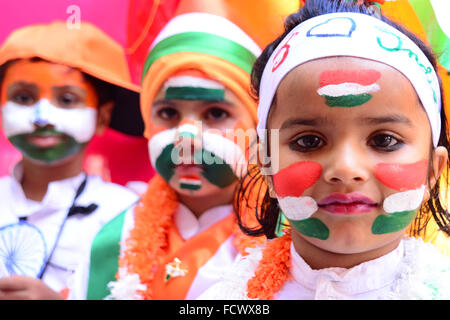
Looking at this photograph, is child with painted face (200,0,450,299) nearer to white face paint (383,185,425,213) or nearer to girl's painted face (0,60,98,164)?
white face paint (383,185,425,213)

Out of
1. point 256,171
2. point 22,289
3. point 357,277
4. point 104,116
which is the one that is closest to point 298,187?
point 357,277

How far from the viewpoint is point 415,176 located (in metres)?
1.15

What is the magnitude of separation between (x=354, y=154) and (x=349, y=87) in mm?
134

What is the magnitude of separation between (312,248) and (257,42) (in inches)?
31.8

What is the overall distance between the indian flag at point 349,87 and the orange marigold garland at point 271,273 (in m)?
0.39

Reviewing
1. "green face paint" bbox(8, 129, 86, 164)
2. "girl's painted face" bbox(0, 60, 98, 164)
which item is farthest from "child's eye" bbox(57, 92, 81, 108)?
"green face paint" bbox(8, 129, 86, 164)

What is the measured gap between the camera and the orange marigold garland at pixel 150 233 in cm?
182

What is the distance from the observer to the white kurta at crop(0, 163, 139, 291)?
6.63ft

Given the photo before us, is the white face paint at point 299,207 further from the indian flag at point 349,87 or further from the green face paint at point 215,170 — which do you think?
the green face paint at point 215,170

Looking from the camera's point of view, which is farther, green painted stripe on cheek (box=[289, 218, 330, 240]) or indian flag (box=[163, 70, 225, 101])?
indian flag (box=[163, 70, 225, 101])

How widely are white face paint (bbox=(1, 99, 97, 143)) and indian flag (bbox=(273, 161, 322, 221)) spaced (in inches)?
41.5
